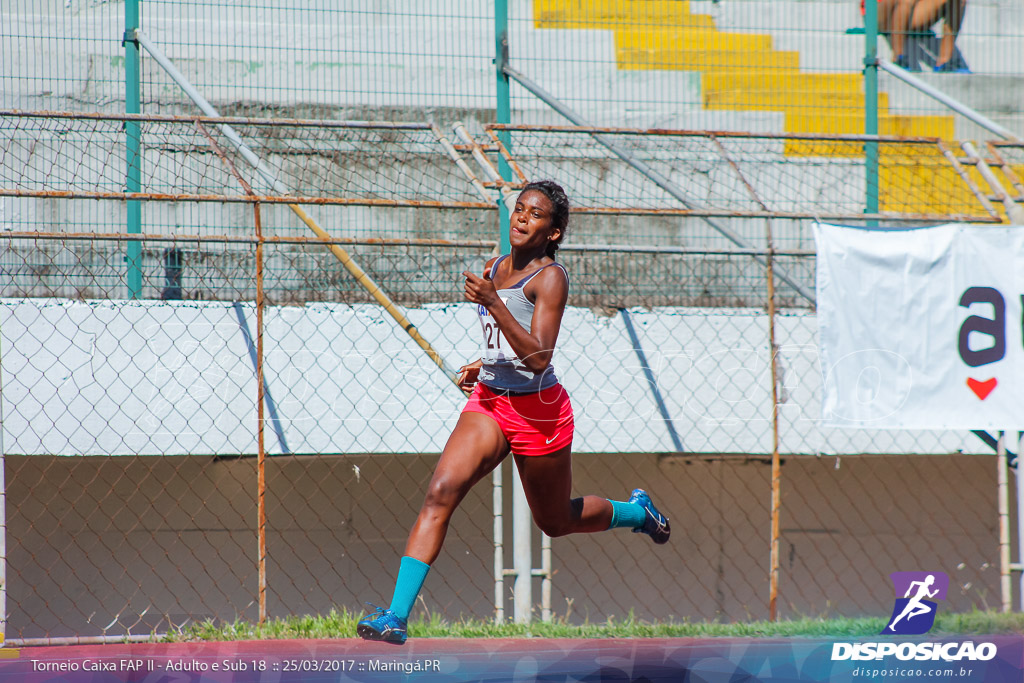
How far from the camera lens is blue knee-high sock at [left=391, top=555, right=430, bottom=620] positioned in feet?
11.0

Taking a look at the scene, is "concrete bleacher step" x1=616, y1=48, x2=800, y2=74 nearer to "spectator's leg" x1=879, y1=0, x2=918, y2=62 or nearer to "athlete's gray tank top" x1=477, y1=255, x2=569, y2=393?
"spectator's leg" x1=879, y1=0, x2=918, y2=62

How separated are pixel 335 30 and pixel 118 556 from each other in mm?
3711

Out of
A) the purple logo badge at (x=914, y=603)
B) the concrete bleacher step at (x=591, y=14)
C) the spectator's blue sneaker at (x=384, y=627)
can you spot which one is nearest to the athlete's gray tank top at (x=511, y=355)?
the spectator's blue sneaker at (x=384, y=627)

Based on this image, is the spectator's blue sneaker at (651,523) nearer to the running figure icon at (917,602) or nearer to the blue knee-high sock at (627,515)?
the blue knee-high sock at (627,515)

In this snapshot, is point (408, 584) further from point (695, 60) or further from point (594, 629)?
point (695, 60)

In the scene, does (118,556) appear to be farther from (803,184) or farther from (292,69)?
(803,184)

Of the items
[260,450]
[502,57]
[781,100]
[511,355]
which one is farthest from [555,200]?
[781,100]

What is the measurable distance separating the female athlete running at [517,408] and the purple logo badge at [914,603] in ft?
6.94

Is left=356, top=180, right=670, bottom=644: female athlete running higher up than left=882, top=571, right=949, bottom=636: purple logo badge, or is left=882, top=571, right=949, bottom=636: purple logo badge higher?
left=356, top=180, right=670, bottom=644: female athlete running

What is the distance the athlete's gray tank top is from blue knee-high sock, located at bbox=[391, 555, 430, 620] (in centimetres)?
74

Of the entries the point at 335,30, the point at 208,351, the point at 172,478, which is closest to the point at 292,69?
the point at 335,30

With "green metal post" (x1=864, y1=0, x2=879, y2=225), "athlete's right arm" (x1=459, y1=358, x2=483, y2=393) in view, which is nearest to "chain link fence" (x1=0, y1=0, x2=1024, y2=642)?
"green metal post" (x1=864, y1=0, x2=879, y2=225)

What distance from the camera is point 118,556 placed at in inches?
226

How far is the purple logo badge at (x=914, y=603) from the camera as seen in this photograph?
5152 millimetres
